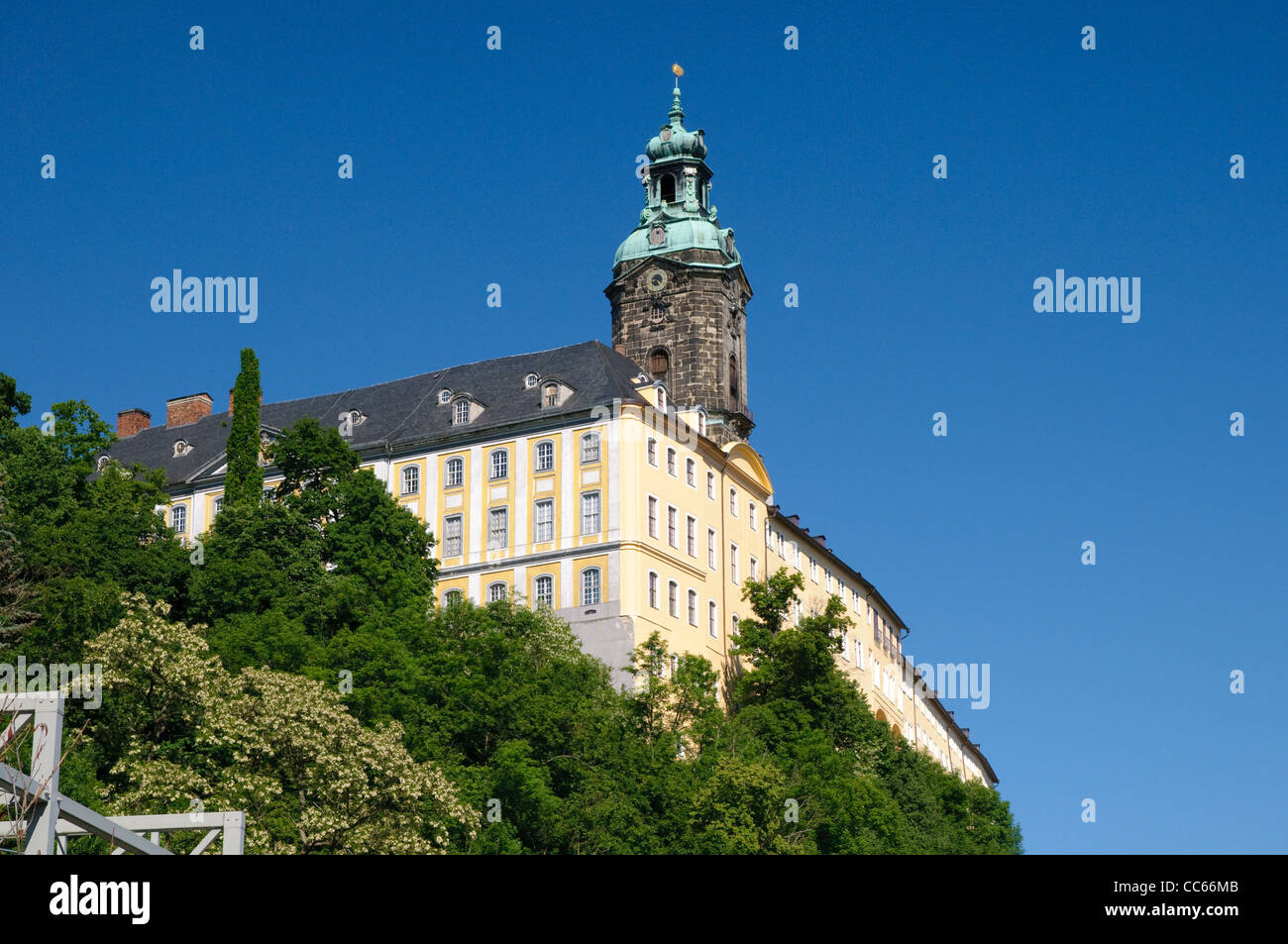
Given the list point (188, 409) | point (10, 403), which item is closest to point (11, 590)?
point (10, 403)

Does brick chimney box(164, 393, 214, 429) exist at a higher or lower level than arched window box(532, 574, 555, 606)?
higher

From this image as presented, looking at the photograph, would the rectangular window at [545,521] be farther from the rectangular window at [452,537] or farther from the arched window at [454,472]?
the arched window at [454,472]

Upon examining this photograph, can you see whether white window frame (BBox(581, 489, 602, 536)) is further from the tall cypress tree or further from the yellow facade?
the tall cypress tree

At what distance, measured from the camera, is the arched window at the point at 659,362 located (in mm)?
87625

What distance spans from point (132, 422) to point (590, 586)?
34.7 m

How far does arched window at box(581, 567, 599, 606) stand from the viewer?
232 feet

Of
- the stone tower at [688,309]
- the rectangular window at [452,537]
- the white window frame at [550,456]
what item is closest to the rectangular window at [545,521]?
the white window frame at [550,456]

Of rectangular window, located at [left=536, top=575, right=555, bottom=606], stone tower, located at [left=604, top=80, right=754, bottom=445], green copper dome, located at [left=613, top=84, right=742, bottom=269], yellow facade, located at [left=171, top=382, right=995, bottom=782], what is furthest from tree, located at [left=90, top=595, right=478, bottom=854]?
green copper dome, located at [left=613, top=84, right=742, bottom=269]

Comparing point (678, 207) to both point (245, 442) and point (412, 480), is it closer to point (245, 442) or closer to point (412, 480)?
point (412, 480)

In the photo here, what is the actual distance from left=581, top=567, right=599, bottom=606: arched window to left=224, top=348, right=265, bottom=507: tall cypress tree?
13800 mm
